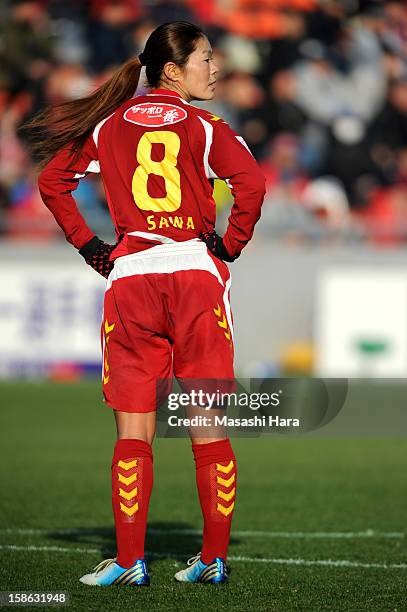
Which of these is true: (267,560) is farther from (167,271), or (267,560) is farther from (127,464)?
(167,271)

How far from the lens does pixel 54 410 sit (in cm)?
1194

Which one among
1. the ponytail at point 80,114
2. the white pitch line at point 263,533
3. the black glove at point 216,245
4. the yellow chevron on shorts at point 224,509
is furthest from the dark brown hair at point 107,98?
the white pitch line at point 263,533

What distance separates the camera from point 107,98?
15.2 feet

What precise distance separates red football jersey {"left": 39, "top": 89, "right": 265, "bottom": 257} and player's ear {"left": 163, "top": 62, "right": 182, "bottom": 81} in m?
0.06

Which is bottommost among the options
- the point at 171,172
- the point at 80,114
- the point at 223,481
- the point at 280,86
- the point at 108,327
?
the point at 223,481

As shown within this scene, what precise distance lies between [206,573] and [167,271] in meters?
1.13

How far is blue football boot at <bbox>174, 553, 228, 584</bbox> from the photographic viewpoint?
4.52m

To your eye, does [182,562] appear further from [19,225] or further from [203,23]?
[203,23]

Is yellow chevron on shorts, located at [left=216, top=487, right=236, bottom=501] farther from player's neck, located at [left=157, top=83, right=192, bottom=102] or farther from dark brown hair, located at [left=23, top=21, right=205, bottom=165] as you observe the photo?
player's neck, located at [left=157, top=83, right=192, bottom=102]

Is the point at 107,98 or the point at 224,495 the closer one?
the point at 224,495

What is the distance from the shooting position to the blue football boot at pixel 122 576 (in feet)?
14.6

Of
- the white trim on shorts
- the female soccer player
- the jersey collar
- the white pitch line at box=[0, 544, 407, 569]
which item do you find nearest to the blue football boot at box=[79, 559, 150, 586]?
the female soccer player

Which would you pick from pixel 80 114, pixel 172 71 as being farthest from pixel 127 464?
pixel 172 71

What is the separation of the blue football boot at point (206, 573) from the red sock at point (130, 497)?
0.76 feet
